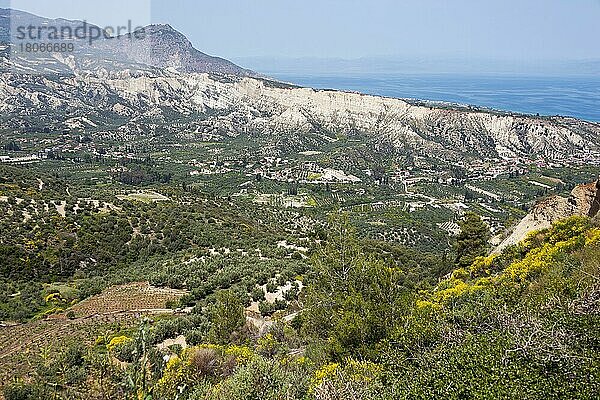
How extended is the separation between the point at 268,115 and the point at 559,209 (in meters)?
141

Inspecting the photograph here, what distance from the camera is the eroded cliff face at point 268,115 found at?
11656cm

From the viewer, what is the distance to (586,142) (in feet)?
364

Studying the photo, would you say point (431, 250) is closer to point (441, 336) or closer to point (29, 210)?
point (29, 210)

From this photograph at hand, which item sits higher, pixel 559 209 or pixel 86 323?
pixel 559 209

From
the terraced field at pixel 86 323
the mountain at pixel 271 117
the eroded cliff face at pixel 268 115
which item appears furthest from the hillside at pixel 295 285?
the eroded cliff face at pixel 268 115

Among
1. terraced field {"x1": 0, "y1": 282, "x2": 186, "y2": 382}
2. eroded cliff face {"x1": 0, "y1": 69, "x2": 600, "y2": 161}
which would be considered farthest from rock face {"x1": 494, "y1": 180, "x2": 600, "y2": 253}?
eroded cliff face {"x1": 0, "y1": 69, "x2": 600, "y2": 161}

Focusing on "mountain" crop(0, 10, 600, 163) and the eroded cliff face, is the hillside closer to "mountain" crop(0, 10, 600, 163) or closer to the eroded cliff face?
"mountain" crop(0, 10, 600, 163)

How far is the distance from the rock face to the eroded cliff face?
93.0 metres

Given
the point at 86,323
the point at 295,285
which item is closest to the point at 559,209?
the point at 295,285

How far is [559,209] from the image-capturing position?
2508cm

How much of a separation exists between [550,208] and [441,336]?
21.0 m

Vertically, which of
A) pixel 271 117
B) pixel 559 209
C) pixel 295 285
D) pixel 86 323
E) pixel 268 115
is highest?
pixel 268 115

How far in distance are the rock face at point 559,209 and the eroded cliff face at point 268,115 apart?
9295cm

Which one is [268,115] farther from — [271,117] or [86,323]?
[86,323]
